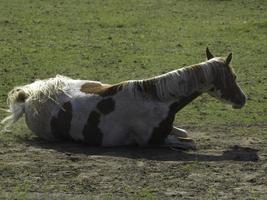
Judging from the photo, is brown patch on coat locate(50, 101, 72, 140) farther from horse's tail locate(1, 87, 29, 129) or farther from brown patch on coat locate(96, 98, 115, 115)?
horse's tail locate(1, 87, 29, 129)

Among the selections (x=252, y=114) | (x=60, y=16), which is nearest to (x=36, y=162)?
(x=252, y=114)

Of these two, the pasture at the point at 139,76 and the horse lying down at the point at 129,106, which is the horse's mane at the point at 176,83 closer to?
the horse lying down at the point at 129,106

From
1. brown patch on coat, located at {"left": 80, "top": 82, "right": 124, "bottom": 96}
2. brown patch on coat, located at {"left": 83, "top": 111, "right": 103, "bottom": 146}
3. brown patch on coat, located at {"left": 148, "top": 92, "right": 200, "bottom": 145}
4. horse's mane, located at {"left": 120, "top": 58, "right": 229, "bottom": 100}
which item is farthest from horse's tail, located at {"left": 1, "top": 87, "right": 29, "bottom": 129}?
brown patch on coat, located at {"left": 148, "top": 92, "right": 200, "bottom": 145}

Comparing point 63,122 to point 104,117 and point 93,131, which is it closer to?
point 93,131

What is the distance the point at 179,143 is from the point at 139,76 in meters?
5.32

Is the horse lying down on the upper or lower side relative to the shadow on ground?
upper

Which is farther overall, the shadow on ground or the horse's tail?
the horse's tail

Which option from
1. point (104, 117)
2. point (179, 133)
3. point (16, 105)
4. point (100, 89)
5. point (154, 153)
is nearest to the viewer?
point (154, 153)

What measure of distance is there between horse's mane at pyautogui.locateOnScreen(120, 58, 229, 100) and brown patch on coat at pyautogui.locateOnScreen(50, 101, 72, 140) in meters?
0.79

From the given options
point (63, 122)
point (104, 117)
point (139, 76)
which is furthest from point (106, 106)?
point (139, 76)

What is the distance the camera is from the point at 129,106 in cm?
1005

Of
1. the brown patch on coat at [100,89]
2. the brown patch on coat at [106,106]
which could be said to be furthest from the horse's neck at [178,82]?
the brown patch on coat at [106,106]

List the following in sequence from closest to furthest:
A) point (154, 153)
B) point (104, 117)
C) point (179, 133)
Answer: point (154, 153)
point (104, 117)
point (179, 133)

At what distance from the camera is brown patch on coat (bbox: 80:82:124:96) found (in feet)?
33.5
